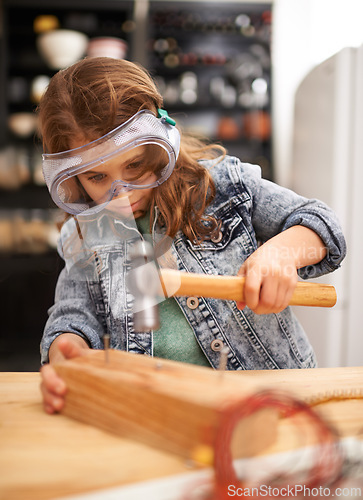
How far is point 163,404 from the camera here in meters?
0.46

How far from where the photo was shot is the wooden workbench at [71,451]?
42cm

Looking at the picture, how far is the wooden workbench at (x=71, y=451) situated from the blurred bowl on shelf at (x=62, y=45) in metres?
2.22

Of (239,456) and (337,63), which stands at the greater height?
(337,63)

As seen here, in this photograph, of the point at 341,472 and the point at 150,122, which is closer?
the point at 341,472

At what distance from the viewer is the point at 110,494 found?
40cm

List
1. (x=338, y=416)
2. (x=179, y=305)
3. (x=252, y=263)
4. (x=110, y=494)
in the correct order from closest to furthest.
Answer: (x=110, y=494)
(x=338, y=416)
(x=252, y=263)
(x=179, y=305)

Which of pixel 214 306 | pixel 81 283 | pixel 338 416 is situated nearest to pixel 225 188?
pixel 214 306

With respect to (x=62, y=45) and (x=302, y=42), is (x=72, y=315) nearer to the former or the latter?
(x=302, y=42)

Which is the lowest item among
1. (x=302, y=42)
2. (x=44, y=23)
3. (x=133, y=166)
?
(x=133, y=166)

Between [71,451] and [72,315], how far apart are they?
0.36 m

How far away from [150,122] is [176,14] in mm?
2232

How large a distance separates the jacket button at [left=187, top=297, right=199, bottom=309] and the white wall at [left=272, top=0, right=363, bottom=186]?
629 millimetres

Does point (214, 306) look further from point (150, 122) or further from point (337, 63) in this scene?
point (337, 63)

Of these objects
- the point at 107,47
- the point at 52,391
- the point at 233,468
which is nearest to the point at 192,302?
the point at 52,391
